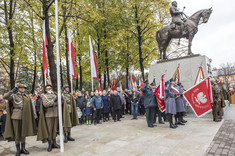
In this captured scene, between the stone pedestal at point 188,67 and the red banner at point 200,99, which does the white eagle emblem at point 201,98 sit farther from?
the stone pedestal at point 188,67

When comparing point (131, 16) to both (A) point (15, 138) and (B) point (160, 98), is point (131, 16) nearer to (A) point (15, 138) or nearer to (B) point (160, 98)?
(B) point (160, 98)

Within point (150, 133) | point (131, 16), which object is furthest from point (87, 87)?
point (150, 133)

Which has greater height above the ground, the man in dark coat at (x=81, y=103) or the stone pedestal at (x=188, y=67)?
the stone pedestal at (x=188, y=67)

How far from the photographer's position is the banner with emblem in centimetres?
630

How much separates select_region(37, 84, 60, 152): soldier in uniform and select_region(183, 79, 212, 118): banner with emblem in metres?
4.84

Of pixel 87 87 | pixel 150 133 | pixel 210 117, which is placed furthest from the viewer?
pixel 87 87

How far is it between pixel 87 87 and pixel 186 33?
25477 millimetres

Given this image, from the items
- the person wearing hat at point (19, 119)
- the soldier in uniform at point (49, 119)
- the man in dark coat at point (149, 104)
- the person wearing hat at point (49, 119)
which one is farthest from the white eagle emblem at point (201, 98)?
the person wearing hat at point (19, 119)

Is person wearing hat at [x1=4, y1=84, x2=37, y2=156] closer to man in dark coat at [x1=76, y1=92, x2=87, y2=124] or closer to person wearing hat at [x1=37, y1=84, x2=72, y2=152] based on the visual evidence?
person wearing hat at [x1=37, y1=84, x2=72, y2=152]

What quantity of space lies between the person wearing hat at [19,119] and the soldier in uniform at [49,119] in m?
0.31

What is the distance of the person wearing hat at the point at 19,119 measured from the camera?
5.02 m

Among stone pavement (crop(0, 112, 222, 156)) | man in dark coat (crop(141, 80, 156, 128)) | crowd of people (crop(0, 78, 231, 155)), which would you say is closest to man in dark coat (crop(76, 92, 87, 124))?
crowd of people (crop(0, 78, 231, 155))

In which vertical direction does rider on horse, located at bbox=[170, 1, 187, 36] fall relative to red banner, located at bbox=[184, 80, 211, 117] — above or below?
above

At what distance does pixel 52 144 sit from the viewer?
5512 millimetres
